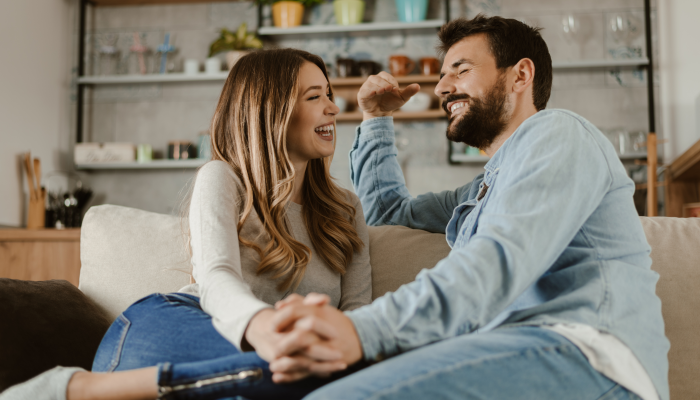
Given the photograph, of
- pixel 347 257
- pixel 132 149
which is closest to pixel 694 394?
pixel 347 257

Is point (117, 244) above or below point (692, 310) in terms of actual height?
above

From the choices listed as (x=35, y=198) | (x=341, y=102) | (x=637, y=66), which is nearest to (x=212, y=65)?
(x=341, y=102)

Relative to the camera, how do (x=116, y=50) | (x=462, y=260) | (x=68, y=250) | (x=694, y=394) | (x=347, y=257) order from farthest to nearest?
(x=116, y=50)
(x=68, y=250)
(x=347, y=257)
(x=694, y=394)
(x=462, y=260)

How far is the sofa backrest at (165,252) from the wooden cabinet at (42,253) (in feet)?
4.59

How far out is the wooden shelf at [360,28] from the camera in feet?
11.4

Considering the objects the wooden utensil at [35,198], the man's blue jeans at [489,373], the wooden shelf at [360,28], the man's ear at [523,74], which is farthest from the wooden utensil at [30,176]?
the man's blue jeans at [489,373]

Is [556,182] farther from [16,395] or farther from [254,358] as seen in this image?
[16,395]

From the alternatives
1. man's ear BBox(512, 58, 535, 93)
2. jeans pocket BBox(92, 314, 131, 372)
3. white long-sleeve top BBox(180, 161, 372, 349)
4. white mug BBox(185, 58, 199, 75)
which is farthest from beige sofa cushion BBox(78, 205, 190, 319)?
white mug BBox(185, 58, 199, 75)

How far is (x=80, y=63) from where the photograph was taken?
3.77 m

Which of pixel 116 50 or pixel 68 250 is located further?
pixel 116 50

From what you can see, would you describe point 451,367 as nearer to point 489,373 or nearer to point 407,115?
point 489,373

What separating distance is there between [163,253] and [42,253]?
1644 millimetres

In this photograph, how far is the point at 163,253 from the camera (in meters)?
1.49

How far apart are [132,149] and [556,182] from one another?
325 centimetres
